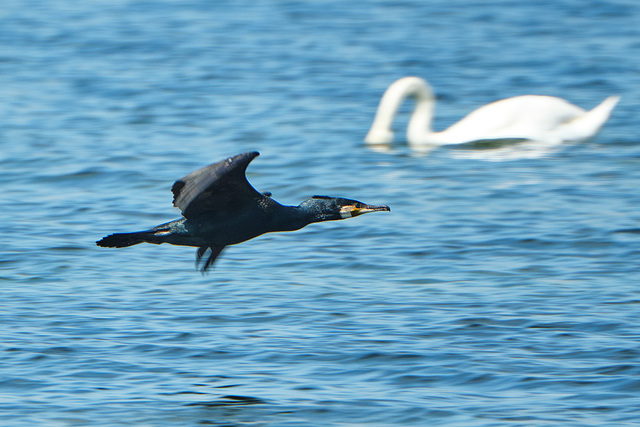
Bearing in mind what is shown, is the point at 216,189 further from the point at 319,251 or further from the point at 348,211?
the point at 319,251

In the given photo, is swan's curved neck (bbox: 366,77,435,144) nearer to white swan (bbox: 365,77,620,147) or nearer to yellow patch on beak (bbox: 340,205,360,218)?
white swan (bbox: 365,77,620,147)

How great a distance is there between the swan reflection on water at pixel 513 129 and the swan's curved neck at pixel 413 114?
11 millimetres

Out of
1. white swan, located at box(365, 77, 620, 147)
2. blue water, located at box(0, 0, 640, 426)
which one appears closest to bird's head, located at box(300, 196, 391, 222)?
blue water, located at box(0, 0, 640, 426)

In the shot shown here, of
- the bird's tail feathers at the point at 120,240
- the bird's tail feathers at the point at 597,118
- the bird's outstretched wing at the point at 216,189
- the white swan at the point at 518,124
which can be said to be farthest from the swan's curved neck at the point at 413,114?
the bird's tail feathers at the point at 120,240

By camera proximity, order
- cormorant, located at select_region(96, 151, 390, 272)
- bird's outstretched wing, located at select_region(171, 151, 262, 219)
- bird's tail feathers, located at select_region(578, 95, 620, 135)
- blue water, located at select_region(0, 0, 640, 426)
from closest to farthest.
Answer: bird's outstretched wing, located at select_region(171, 151, 262, 219) < cormorant, located at select_region(96, 151, 390, 272) < blue water, located at select_region(0, 0, 640, 426) < bird's tail feathers, located at select_region(578, 95, 620, 135)

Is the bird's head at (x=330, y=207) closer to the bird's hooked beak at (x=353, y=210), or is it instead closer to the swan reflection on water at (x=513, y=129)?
the bird's hooked beak at (x=353, y=210)

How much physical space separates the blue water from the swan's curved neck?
22 cm

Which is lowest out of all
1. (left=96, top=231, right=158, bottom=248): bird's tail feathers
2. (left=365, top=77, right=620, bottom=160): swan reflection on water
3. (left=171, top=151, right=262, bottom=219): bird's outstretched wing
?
(left=365, top=77, right=620, bottom=160): swan reflection on water

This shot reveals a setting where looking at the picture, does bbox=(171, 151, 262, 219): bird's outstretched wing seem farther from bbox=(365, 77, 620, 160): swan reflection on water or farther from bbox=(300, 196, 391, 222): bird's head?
bbox=(365, 77, 620, 160): swan reflection on water

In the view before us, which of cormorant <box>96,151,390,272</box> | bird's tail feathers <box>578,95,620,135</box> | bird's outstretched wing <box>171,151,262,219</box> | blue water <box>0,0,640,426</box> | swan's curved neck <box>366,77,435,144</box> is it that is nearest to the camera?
bird's outstretched wing <box>171,151,262,219</box>

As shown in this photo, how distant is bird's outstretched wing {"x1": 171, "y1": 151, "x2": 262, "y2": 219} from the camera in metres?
5.96

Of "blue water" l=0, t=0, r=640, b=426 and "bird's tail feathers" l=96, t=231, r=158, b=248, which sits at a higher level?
"bird's tail feathers" l=96, t=231, r=158, b=248

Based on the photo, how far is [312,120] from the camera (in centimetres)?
1381

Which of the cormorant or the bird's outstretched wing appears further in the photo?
the cormorant
